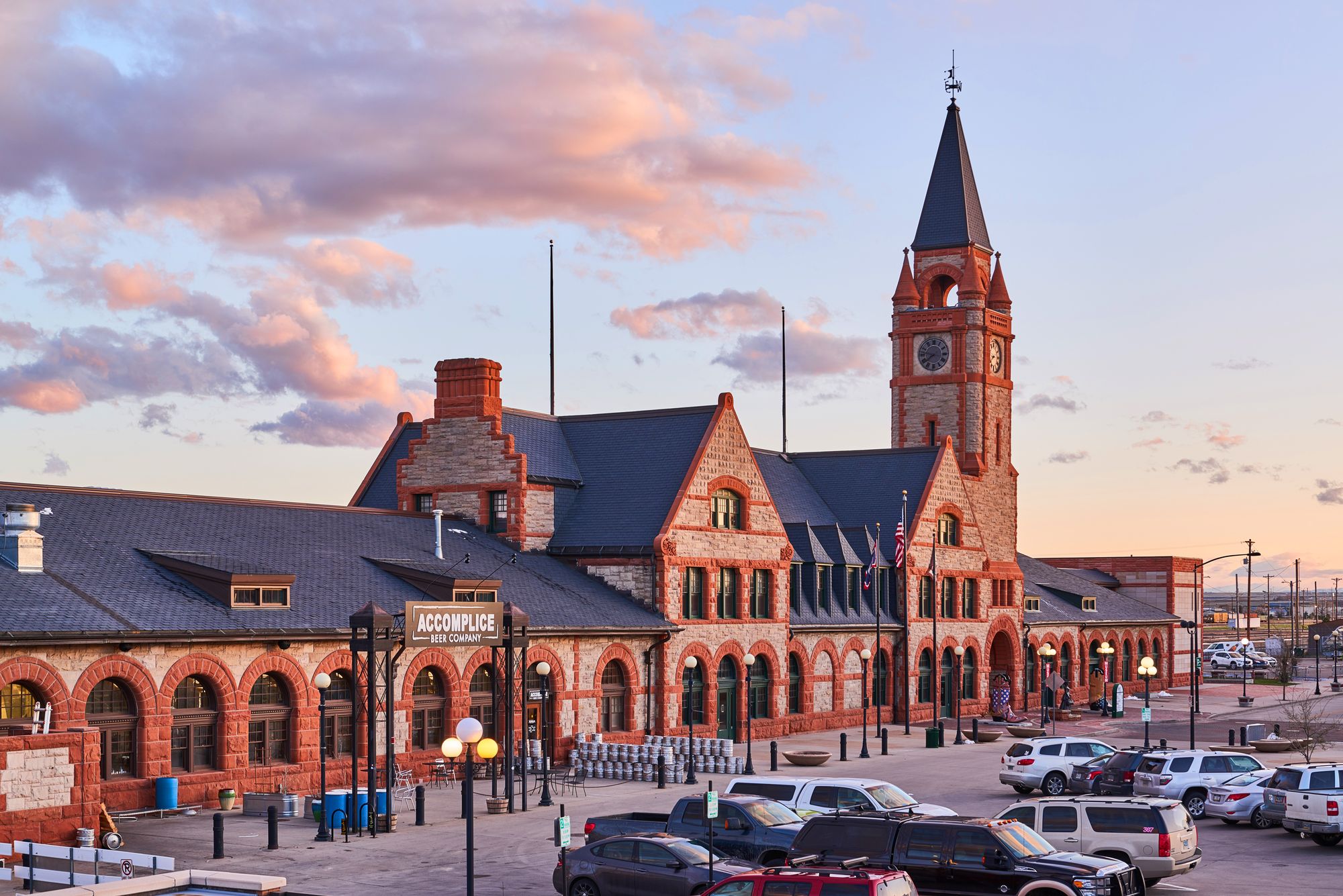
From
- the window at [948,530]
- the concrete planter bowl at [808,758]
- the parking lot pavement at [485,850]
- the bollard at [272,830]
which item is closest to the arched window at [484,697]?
the parking lot pavement at [485,850]

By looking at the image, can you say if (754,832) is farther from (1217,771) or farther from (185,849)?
(1217,771)

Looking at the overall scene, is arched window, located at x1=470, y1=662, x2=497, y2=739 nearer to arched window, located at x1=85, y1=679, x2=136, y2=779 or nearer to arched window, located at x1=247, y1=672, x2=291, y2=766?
arched window, located at x1=247, y1=672, x2=291, y2=766

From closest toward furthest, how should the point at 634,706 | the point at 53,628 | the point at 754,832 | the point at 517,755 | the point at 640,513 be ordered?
1. the point at 754,832
2. the point at 53,628
3. the point at 517,755
4. the point at 634,706
5. the point at 640,513

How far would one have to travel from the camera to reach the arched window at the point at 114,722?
3709 centimetres

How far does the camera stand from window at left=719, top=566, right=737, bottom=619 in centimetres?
5819

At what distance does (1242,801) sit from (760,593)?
1010 inches

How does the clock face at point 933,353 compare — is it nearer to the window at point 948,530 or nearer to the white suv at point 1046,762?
the window at point 948,530

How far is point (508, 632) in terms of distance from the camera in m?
40.4

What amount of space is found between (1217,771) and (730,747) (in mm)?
15142

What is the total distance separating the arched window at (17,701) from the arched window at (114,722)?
1.35m

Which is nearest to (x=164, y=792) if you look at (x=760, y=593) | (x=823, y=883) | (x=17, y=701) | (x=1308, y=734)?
(x=17, y=701)

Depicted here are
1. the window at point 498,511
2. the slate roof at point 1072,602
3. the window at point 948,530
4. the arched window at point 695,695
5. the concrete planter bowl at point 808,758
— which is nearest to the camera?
the concrete planter bowl at point 808,758

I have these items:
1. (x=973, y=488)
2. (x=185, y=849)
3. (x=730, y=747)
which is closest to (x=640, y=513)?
(x=730, y=747)

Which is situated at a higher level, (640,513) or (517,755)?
(640,513)
